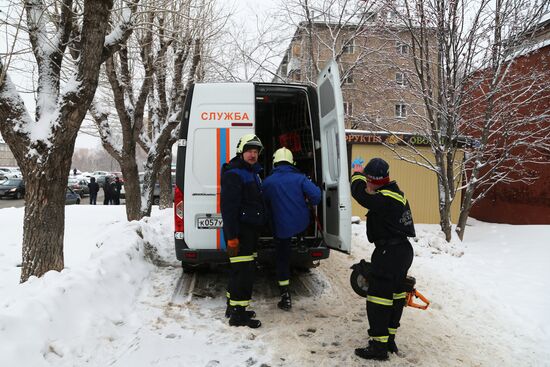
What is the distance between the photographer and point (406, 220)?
3482 millimetres

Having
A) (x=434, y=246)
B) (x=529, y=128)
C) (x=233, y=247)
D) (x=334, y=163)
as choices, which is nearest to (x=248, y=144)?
(x=233, y=247)

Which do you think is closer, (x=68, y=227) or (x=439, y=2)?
(x=439, y=2)

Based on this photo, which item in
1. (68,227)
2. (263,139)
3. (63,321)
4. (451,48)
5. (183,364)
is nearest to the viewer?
(183,364)

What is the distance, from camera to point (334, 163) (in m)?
4.81

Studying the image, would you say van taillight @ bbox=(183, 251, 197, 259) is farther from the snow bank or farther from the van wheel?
the van wheel

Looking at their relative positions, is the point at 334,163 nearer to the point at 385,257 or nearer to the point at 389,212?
the point at 389,212

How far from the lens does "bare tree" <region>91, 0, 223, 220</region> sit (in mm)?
9969

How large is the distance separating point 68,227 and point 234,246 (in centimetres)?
998

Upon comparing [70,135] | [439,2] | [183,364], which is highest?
[439,2]

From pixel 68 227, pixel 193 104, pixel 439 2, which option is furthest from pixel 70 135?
pixel 68 227

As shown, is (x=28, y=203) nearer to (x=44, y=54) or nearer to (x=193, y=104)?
(x=44, y=54)

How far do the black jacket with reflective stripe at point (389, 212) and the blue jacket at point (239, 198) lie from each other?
3.64 ft

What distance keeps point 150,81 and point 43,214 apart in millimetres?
6804

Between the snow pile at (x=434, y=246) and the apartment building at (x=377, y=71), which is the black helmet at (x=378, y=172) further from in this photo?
the apartment building at (x=377, y=71)
